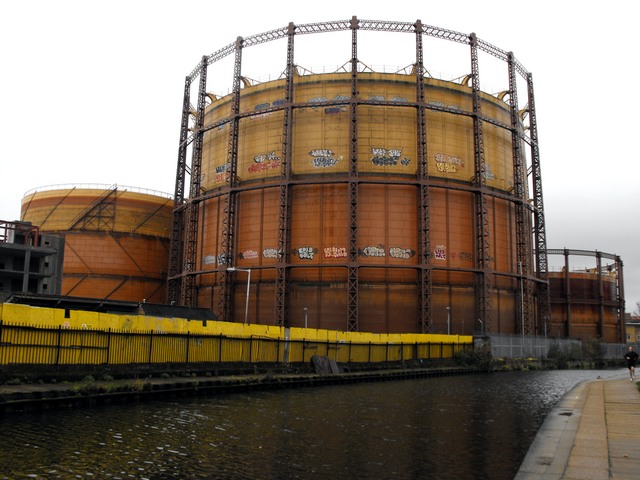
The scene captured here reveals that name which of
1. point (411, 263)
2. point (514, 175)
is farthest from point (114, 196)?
point (514, 175)

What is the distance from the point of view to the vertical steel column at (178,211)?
219 feet

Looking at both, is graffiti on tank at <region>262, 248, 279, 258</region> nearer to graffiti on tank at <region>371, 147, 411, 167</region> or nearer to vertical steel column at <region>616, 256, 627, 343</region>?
graffiti on tank at <region>371, 147, 411, 167</region>

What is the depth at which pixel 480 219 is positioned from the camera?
58.2 meters

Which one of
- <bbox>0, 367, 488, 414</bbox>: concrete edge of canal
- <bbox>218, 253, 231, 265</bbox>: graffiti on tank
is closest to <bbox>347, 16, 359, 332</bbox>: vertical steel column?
<bbox>218, 253, 231, 265</bbox>: graffiti on tank

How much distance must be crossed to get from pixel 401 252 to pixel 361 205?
17.9 feet

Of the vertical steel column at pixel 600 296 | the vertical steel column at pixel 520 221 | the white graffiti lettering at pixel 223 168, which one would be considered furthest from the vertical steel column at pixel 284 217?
the vertical steel column at pixel 600 296

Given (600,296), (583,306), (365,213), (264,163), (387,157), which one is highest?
(387,157)

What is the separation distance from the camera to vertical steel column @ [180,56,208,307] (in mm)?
62438

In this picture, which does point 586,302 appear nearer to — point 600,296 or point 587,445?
point 600,296

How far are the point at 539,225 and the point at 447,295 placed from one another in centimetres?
2104

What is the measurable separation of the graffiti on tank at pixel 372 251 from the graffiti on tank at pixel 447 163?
984cm

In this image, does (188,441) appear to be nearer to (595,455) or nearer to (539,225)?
(595,455)

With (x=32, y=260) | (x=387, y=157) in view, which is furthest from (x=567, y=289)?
(x=32, y=260)

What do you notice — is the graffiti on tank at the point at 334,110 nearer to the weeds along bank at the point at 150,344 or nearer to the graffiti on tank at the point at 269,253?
the graffiti on tank at the point at 269,253
